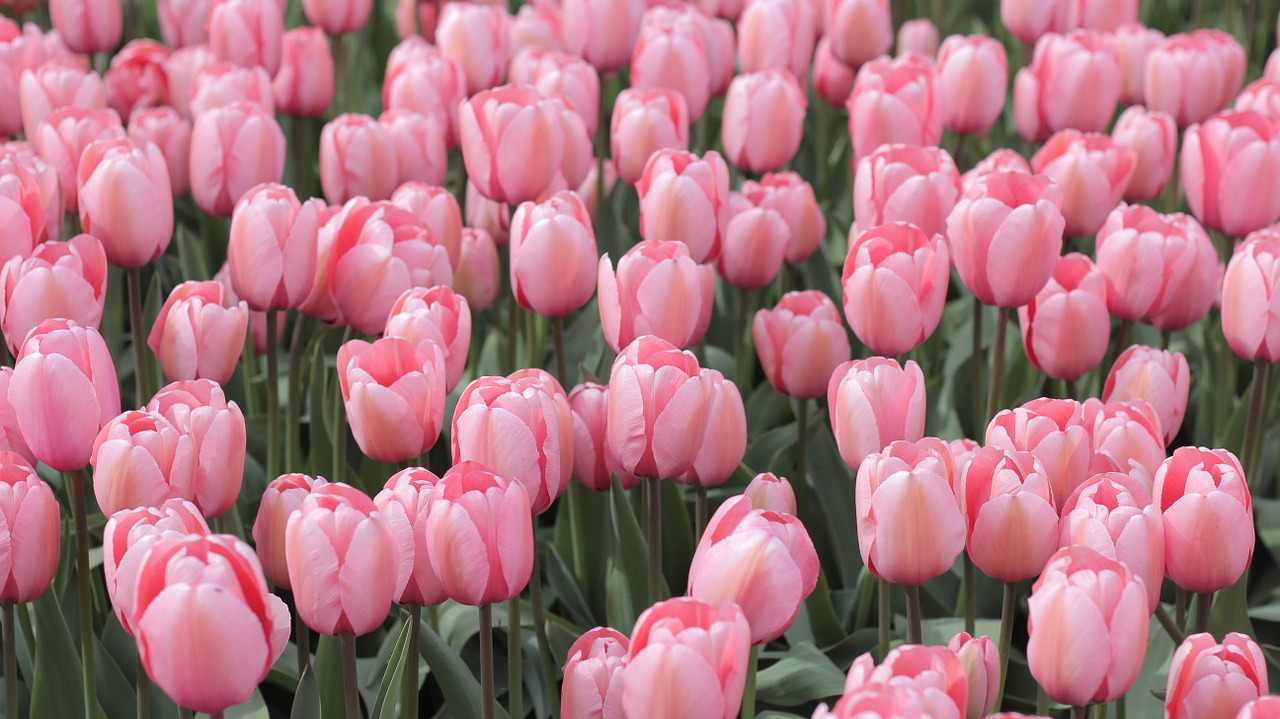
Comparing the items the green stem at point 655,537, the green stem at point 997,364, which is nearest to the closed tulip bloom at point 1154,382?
the green stem at point 997,364

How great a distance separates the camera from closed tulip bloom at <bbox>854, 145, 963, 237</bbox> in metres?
1.86

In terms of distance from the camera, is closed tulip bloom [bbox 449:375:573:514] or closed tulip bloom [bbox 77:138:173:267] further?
closed tulip bloom [bbox 77:138:173:267]


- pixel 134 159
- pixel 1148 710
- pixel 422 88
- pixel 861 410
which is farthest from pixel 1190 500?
pixel 422 88

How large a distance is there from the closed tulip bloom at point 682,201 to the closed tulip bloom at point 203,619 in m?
0.87

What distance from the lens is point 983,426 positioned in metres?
2.03

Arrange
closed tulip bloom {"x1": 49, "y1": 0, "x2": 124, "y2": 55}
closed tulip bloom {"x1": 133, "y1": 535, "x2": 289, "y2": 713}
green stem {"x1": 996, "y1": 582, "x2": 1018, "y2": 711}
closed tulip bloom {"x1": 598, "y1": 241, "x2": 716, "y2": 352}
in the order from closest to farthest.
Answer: closed tulip bloom {"x1": 133, "y1": 535, "x2": 289, "y2": 713}, green stem {"x1": 996, "y1": 582, "x2": 1018, "y2": 711}, closed tulip bloom {"x1": 598, "y1": 241, "x2": 716, "y2": 352}, closed tulip bloom {"x1": 49, "y1": 0, "x2": 124, "y2": 55}

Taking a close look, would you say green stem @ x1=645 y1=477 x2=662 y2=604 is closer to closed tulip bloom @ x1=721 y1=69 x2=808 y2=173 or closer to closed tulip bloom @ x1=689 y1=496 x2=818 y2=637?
closed tulip bloom @ x1=689 y1=496 x2=818 y2=637

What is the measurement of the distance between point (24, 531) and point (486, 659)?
1.36 ft

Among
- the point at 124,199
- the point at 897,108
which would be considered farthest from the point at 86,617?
the point at 897,108

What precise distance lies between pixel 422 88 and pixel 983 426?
1.11 m

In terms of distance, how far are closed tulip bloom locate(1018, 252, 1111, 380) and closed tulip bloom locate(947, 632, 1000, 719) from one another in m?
0.64

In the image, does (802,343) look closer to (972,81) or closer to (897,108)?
(897,108)

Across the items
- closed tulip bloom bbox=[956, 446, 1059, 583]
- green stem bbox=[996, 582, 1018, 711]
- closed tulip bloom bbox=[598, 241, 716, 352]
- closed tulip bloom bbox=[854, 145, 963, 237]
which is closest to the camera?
closed tulip bloom bbox=[956, 446, 1059, 583]

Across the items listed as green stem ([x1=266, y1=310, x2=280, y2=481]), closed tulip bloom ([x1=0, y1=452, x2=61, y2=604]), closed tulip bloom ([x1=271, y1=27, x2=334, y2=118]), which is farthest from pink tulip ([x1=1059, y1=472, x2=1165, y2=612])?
closed tulip bloom ([x1=271, y1=27, x2=334, y2=118])
